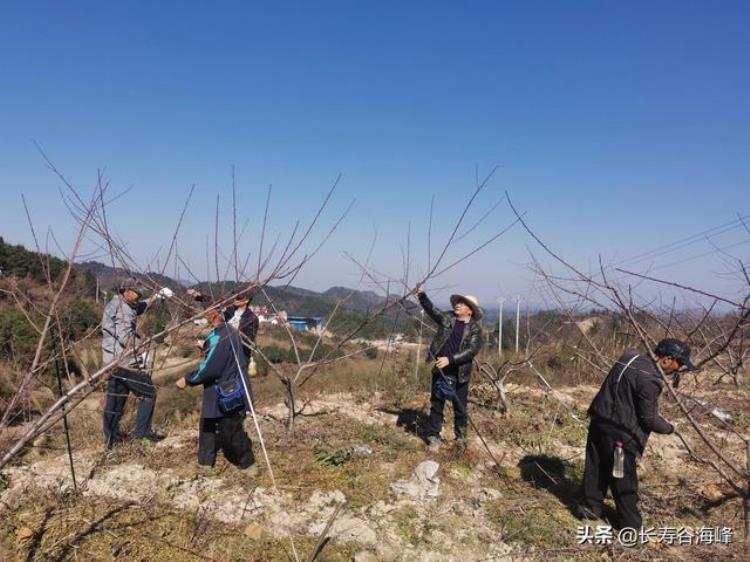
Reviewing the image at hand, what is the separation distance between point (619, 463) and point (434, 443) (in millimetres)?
2051

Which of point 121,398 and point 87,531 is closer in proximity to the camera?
point 87,531

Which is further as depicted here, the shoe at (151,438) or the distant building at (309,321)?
the distant building at (309,321)

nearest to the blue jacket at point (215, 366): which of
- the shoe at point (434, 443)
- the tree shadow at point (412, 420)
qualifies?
the shoe at point (434, 443)

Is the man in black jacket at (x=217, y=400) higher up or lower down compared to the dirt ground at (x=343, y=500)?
higher up

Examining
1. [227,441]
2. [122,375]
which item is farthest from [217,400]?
[122,375]

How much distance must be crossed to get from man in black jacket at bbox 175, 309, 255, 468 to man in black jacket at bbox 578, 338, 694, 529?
2918 mm

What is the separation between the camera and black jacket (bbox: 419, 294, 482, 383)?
16.3ft

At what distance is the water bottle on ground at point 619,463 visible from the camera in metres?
3.54

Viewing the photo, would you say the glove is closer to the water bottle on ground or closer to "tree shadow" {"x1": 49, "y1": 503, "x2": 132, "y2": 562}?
"tree shadow" {"x1": 49, "y1": 503, "x2": 132, "y2": 562}

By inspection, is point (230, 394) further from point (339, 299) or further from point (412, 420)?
point (412, 420)

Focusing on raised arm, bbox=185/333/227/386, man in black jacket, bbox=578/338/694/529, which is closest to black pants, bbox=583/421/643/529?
man in black jacket, bbox=578/338/694/529

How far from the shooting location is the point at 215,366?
4.12m

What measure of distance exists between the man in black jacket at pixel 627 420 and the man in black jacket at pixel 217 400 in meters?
2.92

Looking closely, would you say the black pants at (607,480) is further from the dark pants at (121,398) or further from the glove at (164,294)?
the dark pants at (121,398)
